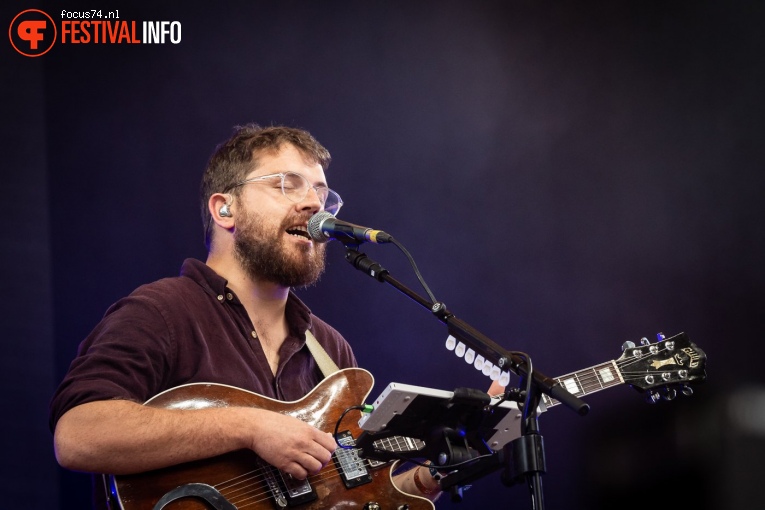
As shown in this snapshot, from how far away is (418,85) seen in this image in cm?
441

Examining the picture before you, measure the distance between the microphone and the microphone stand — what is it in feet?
0.87

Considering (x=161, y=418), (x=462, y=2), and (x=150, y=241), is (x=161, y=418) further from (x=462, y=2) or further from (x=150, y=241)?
(x=462, y=2)

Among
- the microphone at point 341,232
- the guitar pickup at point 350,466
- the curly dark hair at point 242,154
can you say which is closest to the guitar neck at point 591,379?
the guitar pickup at point 350,466

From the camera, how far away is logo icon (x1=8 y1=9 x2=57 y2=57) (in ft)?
11.4

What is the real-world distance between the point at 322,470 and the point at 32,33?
248cm

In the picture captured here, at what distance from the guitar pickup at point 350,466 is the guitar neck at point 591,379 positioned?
806mm

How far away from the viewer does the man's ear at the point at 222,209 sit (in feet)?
10.5

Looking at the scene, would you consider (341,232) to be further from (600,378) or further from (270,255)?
(600,378)

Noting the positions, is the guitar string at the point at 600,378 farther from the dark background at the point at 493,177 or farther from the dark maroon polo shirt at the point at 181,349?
the dark background at the point at 493,177

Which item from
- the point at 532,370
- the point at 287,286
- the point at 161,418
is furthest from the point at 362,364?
the point at 532,370

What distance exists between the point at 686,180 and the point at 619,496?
1905 mm

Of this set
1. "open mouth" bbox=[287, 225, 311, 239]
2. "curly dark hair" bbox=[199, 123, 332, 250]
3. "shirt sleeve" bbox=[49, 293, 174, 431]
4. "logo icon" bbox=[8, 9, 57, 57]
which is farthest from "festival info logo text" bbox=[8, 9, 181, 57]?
"shirt sleeve" bbox=[49, 293, 174, 431]

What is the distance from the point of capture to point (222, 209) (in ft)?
10.6

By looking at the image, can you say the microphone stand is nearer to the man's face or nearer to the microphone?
the microphone
